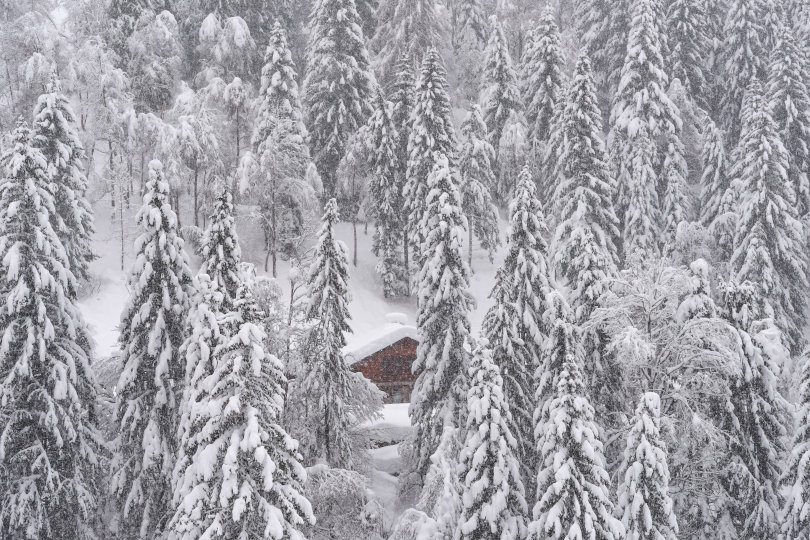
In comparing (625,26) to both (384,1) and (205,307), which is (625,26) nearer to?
(384,1)

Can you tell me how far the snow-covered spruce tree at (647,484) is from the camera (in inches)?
707

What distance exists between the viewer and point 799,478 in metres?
20.2

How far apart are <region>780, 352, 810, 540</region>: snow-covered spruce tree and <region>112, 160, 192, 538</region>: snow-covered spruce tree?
17091 mm

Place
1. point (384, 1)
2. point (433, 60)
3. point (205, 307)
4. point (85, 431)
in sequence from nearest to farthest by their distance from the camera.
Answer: point (205, 307), point (85, 431), point (433, 60), point (384, 1)

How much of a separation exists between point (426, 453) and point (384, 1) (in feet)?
116

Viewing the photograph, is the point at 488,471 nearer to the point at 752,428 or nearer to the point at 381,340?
the point at 752,428

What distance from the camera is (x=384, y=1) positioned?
169ft

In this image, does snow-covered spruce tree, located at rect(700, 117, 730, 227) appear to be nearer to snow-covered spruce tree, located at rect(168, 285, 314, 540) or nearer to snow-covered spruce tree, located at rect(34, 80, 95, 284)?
snow-covered spruce tree, located at rect(34, 80, 95, 284)

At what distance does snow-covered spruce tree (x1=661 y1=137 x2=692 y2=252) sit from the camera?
40781 mm

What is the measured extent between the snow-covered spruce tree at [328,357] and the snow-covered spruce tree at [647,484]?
9149 millimetres

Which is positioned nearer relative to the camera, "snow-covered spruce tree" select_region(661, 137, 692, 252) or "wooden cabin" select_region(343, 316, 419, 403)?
"wooden cabin" select_region(343, 316, 419, 403)

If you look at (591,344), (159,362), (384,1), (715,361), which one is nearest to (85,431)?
(159,362)

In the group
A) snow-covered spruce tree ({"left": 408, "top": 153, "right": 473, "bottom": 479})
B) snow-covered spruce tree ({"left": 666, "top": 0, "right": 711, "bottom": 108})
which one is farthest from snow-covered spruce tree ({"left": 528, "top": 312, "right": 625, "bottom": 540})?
snow-covered spruce tree ({"left": 666, "top": 0, "right": 711, "bottom": 108})

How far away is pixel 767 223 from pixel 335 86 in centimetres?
2529
